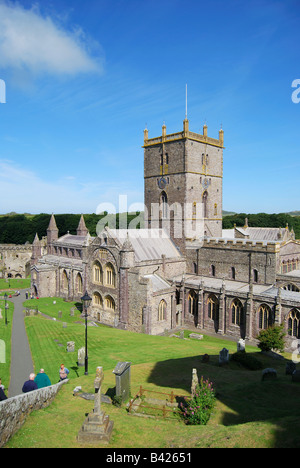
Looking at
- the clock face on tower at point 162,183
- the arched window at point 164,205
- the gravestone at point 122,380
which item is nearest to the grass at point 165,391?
the gravestone at point 122,380

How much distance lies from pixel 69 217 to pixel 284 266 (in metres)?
87.0

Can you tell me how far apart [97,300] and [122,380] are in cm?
2656

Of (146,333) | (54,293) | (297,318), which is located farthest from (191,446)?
(54,293)

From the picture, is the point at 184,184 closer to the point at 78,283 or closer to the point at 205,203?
the point at 205,203

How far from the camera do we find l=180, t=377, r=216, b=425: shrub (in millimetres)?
12195

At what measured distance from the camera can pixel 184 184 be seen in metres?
40.7

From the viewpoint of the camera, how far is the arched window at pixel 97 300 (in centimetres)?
3983

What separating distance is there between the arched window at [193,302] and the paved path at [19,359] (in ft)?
59.6

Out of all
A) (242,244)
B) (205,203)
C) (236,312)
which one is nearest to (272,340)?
(236,312)

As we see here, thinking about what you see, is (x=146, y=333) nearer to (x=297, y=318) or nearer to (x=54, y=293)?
(x=297, y=318)

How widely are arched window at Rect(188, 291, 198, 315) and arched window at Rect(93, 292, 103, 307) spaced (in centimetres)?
1110

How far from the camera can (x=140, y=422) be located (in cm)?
1223

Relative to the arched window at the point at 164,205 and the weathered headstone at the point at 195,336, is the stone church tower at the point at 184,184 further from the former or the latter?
the weathered headstone at the point at 195,336

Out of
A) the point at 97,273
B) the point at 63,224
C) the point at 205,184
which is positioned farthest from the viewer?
the point at 63,224
